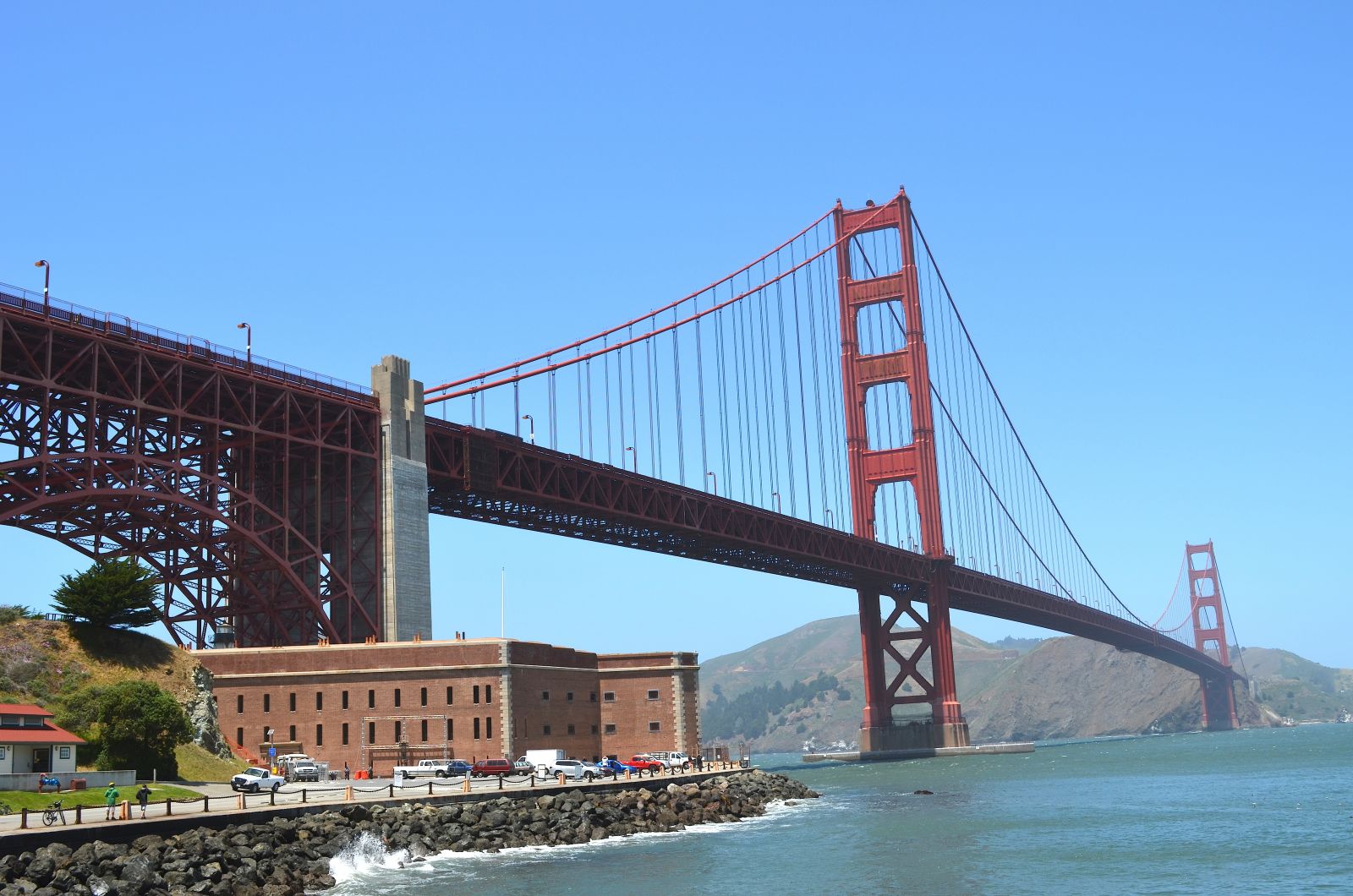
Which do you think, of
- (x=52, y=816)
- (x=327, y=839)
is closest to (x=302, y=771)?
(x=327, y=839)

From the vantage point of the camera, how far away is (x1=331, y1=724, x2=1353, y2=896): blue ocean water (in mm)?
42906

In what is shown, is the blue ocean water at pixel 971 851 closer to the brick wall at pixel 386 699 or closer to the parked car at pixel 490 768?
the parked car at pixel 490 768

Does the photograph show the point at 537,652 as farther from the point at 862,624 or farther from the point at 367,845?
the point at 862,624

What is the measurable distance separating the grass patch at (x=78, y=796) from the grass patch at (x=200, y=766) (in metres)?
4.61

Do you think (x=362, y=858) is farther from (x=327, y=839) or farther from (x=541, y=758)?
(x=541, y=758)

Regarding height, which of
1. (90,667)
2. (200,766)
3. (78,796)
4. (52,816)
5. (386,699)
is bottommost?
(52,816)

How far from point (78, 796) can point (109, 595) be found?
14256mm

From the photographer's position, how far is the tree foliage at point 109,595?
190 ft

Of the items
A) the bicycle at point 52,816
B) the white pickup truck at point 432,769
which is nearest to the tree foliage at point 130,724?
the white pickup truck at point 432,769

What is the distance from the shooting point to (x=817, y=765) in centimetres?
13962

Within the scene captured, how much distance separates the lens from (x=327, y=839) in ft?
145

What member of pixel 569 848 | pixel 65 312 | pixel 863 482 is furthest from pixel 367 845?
pixel 863 482

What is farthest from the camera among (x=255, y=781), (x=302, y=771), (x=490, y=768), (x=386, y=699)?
(x=386, y=699)

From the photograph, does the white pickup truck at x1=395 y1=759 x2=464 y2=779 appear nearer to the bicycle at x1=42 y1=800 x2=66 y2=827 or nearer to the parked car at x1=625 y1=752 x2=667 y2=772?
the parked car at x1=625 y1=752 x2=667 y2=772
